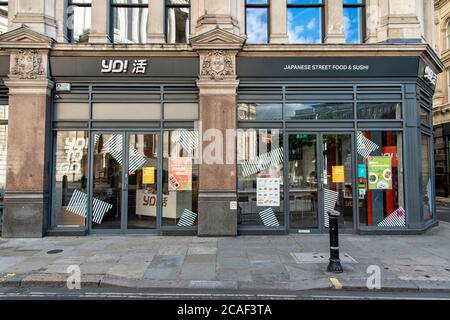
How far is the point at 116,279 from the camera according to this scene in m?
6.11

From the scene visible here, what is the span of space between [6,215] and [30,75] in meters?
3.90

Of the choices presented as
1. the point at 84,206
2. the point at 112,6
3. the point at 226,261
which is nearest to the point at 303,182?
the point at 226,261

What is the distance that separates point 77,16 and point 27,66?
2210mm

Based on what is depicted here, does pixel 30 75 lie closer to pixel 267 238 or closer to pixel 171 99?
pixel 171 99

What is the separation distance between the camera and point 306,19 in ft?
35.2

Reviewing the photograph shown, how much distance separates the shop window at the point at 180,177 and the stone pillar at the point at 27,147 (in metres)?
3.36

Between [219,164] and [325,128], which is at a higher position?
[325,128]

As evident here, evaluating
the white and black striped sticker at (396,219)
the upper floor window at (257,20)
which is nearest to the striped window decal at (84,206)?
the upper floor window at (257,20)

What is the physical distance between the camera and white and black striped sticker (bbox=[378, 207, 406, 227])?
32.9 ft

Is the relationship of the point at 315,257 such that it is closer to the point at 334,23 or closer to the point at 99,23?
the point at 334,23
